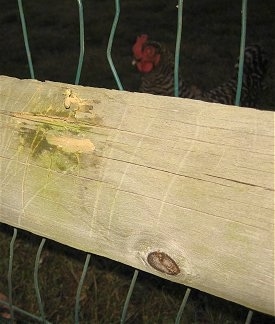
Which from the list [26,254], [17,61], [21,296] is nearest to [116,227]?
[21,296]

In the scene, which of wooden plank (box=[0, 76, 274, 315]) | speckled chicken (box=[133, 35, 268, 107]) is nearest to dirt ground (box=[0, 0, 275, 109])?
speckled chicken (box=[133, 35, 268, 107])

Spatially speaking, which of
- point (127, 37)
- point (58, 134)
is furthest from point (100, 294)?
point (127, 37)

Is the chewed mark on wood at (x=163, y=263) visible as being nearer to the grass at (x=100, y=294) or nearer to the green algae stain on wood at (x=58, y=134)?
the green algae stain on wood at (x=58, y=134)

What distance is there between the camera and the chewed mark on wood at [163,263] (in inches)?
36.1

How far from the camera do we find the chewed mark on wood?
0.92m

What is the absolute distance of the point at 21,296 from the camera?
2.71 meters

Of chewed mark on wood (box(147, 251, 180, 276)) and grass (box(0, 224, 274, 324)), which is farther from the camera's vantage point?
grass (box(0, 224, 274, 324))

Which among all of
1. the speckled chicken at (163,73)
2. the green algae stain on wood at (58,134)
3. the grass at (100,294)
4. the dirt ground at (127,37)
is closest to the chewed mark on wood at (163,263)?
the green algae stain on wood at (58,134)

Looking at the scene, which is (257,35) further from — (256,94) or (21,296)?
(21,296)

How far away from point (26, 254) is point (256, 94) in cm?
299

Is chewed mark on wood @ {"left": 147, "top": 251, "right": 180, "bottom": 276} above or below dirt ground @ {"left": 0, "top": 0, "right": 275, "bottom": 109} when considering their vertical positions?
above

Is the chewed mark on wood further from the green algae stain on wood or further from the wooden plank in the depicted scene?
the green algae stain on wood

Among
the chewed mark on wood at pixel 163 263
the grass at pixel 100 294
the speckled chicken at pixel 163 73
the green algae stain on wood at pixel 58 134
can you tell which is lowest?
the grass at pixel 100 294

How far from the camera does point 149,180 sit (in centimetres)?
88
